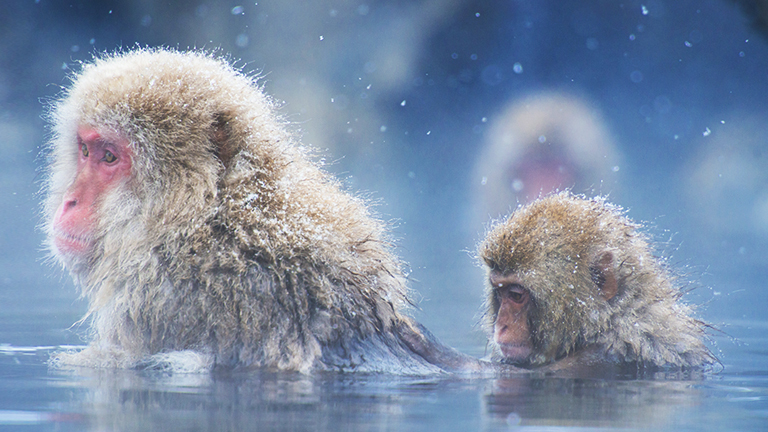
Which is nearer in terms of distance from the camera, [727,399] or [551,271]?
[727,399]

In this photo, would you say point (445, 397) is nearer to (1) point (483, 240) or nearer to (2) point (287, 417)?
(2) point (287, 417)

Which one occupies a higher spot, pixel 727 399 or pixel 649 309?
pixel 649 309

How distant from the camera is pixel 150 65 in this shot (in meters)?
2.86

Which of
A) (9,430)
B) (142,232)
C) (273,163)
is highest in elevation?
(273,163)

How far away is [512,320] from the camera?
4.01 metres

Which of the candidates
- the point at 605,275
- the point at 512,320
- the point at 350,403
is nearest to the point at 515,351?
the point at 512,320

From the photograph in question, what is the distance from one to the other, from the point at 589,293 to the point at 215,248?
204 cm

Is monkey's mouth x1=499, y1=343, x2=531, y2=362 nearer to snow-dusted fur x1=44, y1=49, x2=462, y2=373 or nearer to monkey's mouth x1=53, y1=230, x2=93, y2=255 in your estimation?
snow-dusted fur x1=44, y1=49, x2=462, y2=373

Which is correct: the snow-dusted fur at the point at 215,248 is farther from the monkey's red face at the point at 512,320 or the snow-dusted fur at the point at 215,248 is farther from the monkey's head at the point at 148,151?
the monkey's red face at the point at 512,320

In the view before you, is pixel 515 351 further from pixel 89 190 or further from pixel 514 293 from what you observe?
pixel 89 190

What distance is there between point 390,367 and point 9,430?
1.36m

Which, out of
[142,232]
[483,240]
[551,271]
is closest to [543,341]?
[551,271]

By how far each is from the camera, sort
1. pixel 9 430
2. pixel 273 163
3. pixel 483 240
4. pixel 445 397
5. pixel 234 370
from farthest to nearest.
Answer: pixel 483 240
pixel 273 163
pixel 234 370
pixel 445 397
pixel 9 430

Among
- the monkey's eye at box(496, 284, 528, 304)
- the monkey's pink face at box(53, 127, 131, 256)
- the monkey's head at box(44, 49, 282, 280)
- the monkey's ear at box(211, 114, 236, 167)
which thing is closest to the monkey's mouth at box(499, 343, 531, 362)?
the monkey's eye at box(496, 284, 528, 304)
